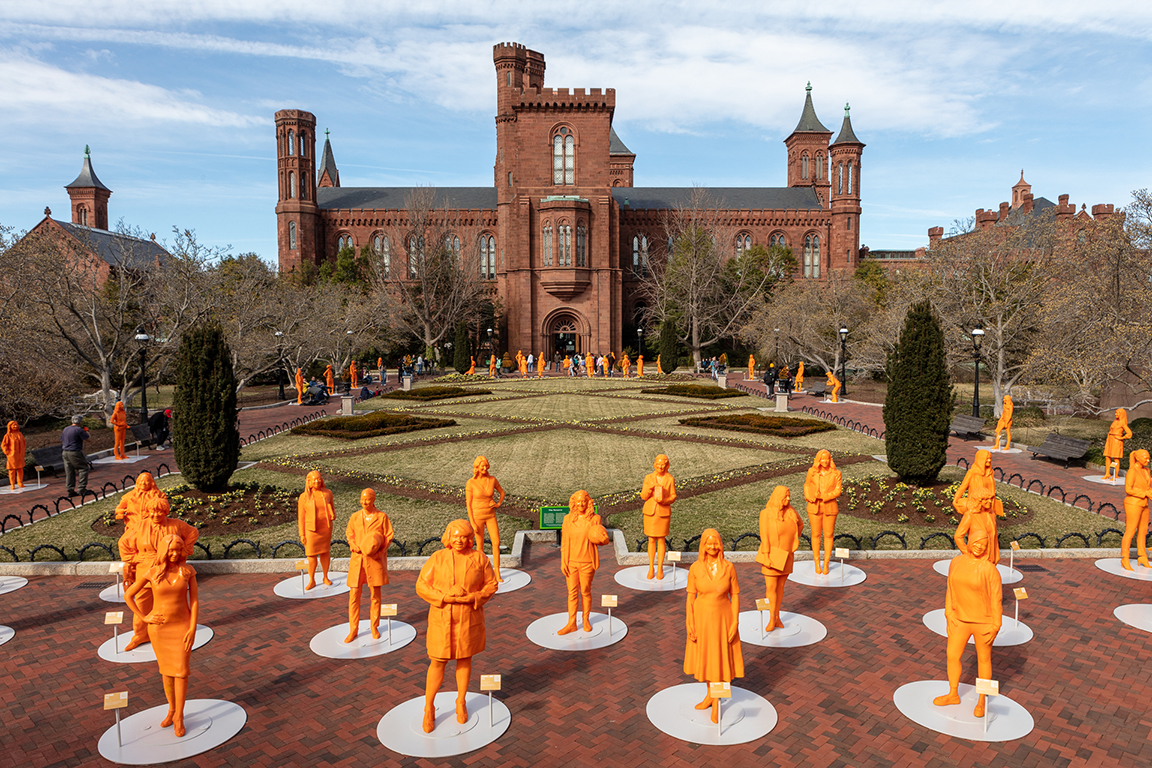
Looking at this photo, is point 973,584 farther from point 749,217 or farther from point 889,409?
point 749,217

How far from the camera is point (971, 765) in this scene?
197 inches

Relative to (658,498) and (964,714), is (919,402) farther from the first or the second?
(964,714)

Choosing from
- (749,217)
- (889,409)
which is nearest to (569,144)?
(749,217)

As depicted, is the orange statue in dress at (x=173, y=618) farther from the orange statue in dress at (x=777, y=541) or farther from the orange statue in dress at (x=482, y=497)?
the orange statue in dress at (x=777, y=541)

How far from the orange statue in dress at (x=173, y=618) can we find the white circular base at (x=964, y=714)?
572 centimetres

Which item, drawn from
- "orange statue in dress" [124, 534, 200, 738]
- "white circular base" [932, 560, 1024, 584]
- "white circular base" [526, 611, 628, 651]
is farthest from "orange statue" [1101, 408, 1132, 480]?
"orange statue in dress" [124, 534, 200, 738]

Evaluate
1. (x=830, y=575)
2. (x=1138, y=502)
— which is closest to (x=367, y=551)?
(x=830, y=575)

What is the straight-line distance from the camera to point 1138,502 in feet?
28.2

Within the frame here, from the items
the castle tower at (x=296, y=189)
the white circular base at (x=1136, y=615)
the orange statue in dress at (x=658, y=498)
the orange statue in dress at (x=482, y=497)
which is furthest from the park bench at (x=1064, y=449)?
the castle tower at (x=296, y=189)

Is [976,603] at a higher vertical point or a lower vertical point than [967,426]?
higher

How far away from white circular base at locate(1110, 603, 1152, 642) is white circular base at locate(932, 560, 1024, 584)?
3.59 ft

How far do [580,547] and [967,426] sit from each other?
16.1 metres

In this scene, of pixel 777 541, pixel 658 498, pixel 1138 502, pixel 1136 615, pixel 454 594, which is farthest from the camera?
pixel 1138 502

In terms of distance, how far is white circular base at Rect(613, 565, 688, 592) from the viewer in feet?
27.8
